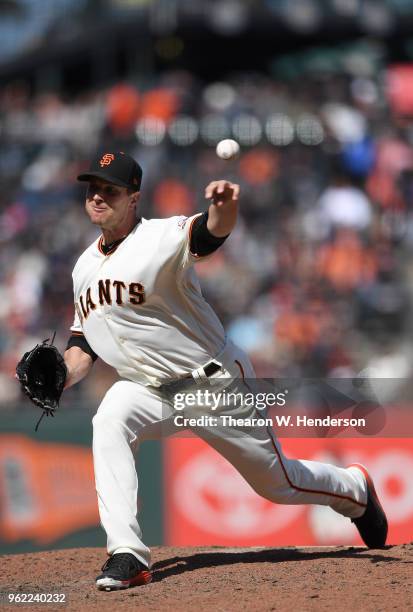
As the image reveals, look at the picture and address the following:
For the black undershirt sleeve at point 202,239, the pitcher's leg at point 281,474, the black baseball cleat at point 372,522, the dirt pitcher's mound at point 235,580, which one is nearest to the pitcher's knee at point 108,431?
the pitcher's leg at point 281,474

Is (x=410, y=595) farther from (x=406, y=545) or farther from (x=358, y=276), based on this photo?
(x=358, y=276)

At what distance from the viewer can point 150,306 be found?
4.66 metres

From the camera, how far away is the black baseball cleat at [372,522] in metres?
5.32

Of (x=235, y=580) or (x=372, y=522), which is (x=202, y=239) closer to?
(x=235, y=580)

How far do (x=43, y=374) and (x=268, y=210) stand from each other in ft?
21.2

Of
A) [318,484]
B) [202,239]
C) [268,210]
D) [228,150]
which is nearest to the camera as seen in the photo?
[228,150]

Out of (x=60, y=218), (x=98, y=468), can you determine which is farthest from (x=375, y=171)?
(x=98, y=468)

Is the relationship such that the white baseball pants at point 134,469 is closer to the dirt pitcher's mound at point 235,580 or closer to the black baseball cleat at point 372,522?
the black baseball cleat at point 372,522

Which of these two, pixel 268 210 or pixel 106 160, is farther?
pixel 268 210

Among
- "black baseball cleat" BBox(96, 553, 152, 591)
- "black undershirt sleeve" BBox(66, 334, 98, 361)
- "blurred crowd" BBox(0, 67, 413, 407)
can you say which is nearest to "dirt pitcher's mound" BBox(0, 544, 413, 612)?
"black baseball cleat" BBox(96, 553, 152, 591)

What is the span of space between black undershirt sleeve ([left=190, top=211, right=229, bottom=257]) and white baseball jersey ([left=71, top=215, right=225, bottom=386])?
0.26 ft

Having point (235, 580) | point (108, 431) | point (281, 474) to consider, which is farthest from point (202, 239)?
point (235, 580)

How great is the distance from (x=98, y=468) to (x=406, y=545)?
172 cm

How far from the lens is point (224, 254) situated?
34.6 ft
